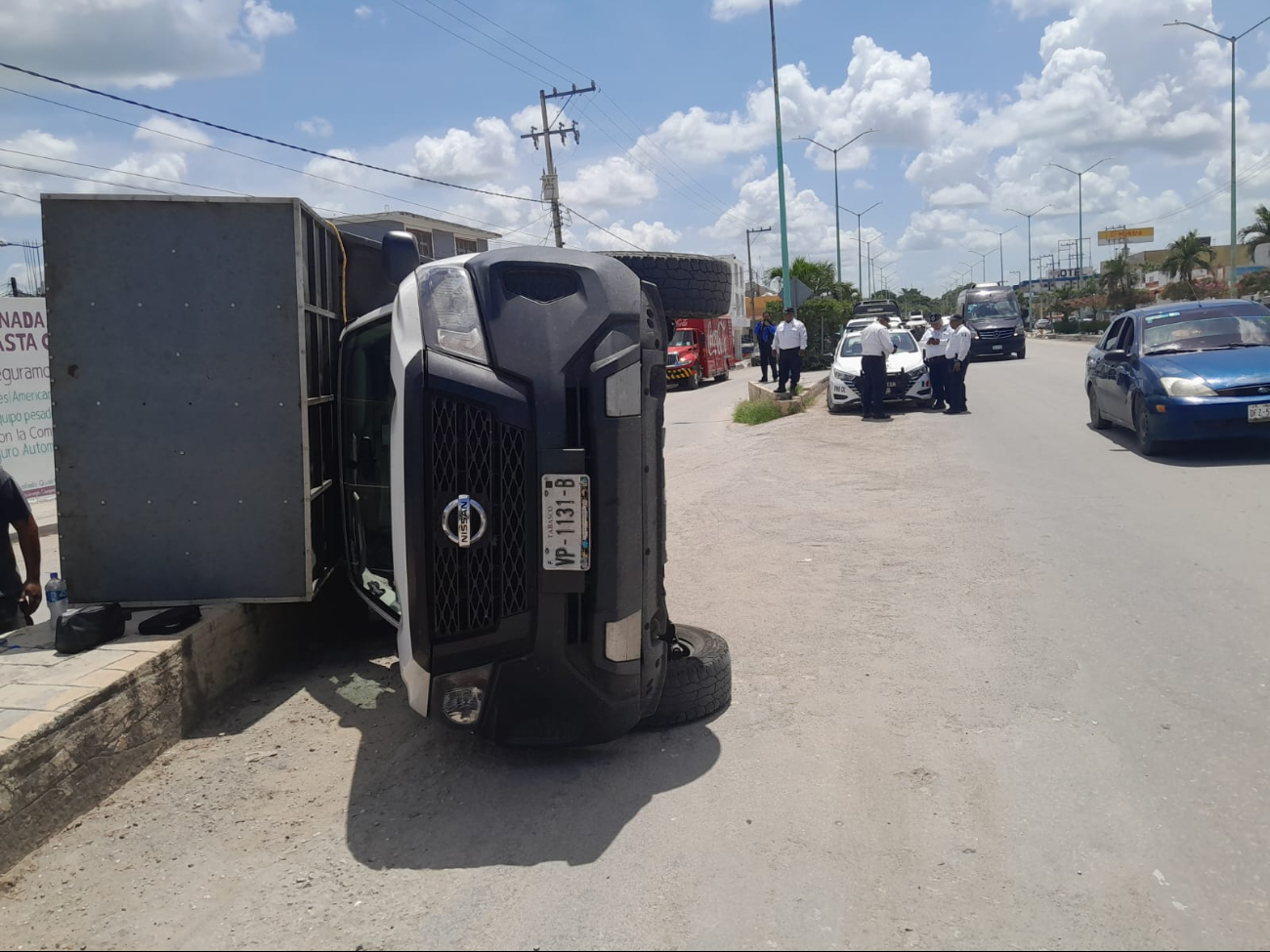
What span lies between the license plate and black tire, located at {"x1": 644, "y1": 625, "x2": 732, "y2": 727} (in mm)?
909

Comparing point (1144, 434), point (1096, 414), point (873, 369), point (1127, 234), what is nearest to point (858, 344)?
point (873, 369)

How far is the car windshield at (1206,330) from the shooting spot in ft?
36.7

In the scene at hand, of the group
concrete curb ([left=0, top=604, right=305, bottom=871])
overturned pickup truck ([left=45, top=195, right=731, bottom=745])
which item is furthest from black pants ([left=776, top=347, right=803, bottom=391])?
concrete curb ([left=0, top=604, right=305, bottom=871])

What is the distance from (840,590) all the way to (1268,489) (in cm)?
469

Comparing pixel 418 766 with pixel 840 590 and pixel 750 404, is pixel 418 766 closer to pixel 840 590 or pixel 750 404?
pixel 840 590

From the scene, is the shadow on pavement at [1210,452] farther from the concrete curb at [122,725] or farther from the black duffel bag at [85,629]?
the black duffel bag at [85,629]

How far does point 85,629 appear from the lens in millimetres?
4395

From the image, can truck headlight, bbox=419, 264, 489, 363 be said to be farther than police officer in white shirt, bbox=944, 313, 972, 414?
No

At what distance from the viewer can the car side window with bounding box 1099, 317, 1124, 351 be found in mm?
12586

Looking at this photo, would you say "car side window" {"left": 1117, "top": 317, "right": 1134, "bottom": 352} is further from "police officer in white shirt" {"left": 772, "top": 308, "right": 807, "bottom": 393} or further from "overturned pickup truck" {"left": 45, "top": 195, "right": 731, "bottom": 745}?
"overturned pickup truck" {"left": 45, "top": 195, "right": 731, "bottom": 745}

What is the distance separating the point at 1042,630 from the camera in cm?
543

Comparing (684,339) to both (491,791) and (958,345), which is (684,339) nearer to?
(958,345)

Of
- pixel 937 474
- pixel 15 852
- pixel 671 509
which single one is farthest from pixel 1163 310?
pixel 15 852

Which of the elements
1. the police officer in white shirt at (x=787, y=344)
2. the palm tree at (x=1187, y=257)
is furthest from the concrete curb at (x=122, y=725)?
the palm tree at (x=1187, y=257)
